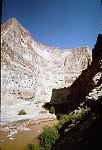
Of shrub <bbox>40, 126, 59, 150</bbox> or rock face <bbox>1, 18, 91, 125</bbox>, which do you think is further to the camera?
rock face <bbox>1, 18, 91, 125</bbox>

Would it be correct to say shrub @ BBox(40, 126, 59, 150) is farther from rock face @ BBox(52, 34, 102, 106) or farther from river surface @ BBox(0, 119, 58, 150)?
rock face @ BBox(52, 34, 102, 106)

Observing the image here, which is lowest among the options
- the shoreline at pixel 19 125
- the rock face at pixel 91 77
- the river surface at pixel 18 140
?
the river surface at pixel 18 140

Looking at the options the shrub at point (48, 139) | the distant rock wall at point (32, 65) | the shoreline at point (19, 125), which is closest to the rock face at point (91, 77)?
the shoreline at point (19, 125)

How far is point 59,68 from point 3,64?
83.0 ft

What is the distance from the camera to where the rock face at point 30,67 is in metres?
42.1

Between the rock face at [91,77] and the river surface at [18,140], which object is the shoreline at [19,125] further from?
the rock face at [91,77]

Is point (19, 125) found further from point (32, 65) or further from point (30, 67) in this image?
Answer: point (32, 65)

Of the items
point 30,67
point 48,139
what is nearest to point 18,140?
point 48,139

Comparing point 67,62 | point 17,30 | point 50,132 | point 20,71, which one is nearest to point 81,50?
point 67,62

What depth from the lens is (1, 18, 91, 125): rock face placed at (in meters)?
42.1

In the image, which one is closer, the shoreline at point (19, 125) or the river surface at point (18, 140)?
the river surface at point (18, 140)

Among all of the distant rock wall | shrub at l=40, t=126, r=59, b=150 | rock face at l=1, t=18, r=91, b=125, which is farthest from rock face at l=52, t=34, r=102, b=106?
the distant rock wall

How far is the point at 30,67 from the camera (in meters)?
52.7

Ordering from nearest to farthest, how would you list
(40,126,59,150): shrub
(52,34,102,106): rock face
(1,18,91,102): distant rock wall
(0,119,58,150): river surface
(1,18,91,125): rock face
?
(40,126,59,150): shrub → (0,119,58,150): river surface → (52,34,102,106): rock face → (1,18,91,125): rock face → (1,18,91,102): distant rock wall
